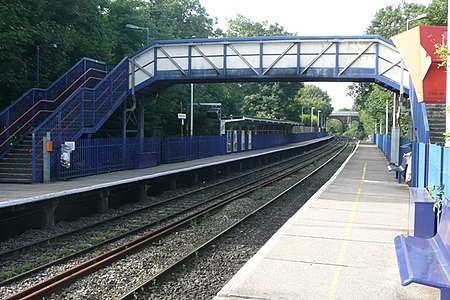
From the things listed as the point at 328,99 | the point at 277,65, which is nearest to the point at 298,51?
the point at 277,65

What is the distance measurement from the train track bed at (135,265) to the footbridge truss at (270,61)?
12.1m

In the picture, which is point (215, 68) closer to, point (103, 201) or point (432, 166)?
point (103, 201)

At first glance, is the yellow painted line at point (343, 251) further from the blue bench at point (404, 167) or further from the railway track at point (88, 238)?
the railway track at point (88, 238)

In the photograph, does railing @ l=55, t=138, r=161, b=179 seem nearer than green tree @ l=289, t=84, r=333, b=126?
Yes

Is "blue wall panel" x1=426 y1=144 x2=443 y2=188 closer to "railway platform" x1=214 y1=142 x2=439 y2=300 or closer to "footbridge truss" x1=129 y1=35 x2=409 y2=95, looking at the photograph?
"railway platform" x1=214 y1=142 x2=439 y2=300

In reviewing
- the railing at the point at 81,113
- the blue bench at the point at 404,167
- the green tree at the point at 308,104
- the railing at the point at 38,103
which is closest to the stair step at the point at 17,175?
the railing at the point at 81,113

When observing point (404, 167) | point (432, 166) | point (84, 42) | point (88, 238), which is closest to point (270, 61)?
point (404, 167)

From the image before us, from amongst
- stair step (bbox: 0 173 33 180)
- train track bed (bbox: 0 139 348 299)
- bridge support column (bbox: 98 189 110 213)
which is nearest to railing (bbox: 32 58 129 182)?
stair step (bbox: 0 173 33 180)

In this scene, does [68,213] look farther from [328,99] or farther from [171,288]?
[328,99]

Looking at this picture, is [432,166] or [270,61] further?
[270,61]

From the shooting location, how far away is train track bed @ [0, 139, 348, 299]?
24.7 feet

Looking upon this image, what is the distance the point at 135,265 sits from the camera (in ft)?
29.3

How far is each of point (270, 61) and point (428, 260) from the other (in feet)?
64.8

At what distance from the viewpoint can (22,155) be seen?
17.9m
